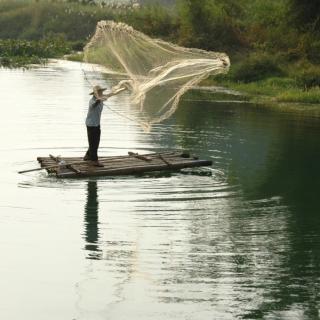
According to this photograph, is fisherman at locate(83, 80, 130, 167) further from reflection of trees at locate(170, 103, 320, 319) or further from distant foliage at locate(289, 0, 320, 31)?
distant foliage at locate(289, 0, 320, 31)

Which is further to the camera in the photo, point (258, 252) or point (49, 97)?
point (49, 97)

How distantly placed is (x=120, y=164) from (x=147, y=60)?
2081 mm

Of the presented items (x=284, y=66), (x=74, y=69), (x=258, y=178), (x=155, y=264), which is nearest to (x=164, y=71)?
(x=258, y=178)

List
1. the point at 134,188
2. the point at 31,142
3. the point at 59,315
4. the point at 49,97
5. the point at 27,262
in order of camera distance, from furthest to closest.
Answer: the point at 49,97
the point at 31,142
the point at 134,188
the point at 27,262
the point at 59,315

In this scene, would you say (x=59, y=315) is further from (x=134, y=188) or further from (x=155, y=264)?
(x=134, y=188)

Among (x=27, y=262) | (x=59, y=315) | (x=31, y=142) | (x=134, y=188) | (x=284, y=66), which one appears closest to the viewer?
(x=59, y=315)

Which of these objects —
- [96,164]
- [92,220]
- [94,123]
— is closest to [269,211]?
[92,220]

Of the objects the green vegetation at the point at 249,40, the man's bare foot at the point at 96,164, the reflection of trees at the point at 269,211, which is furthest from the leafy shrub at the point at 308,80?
the man's bare foot at the point at 96,164

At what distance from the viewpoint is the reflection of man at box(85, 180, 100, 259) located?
39.9 feet

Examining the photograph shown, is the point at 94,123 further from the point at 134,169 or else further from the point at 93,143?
the point at 134,169

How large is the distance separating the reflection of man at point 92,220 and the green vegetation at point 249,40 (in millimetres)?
19683

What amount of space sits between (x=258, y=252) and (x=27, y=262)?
120 inches

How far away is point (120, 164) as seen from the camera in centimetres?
1708

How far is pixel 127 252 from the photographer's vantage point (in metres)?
11.9
